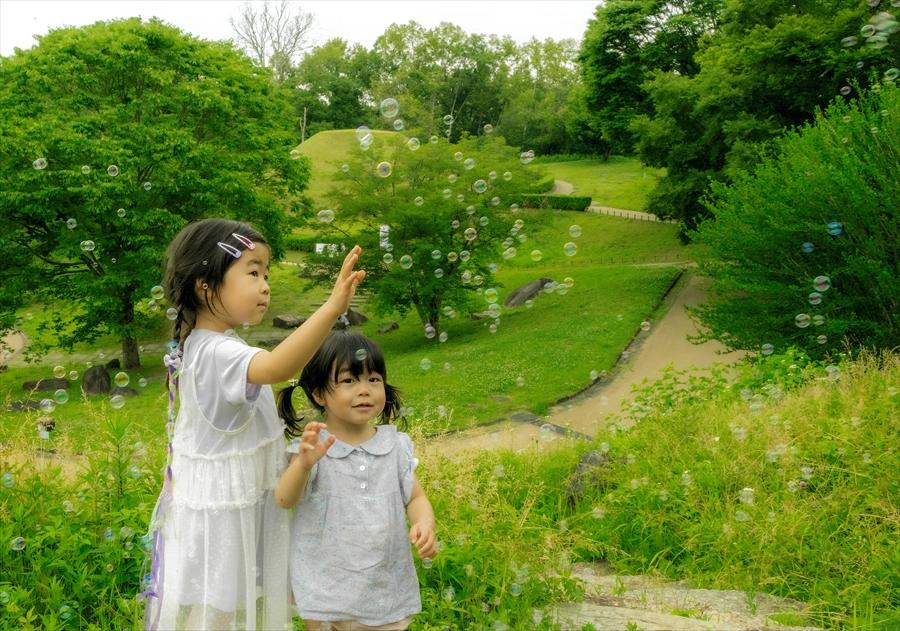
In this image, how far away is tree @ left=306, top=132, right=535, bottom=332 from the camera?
23562 mm

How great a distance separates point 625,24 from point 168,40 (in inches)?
849

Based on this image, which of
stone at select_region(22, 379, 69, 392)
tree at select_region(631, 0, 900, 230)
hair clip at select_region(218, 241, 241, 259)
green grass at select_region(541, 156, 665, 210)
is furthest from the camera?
Result: green grass at select_region(541, 156, 665, 210)

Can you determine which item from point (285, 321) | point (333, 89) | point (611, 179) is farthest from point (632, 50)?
point (333, 89)

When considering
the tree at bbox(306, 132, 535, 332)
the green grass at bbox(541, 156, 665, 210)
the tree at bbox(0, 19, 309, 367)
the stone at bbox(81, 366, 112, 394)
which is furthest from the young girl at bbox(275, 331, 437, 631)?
the green grass at bbox(541, 156, 665, 210)

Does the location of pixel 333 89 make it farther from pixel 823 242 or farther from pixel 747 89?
pixel 823 242

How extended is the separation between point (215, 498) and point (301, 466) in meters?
0.32

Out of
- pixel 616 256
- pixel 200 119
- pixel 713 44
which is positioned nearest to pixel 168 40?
pixel 200 119

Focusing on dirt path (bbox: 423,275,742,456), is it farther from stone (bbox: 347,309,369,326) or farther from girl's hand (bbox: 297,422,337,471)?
stone (bbox: 347,309,369,326)

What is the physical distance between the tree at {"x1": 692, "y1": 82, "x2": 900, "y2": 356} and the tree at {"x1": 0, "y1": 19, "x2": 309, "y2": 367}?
14675 millimetres

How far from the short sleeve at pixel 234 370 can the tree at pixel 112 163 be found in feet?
65.6

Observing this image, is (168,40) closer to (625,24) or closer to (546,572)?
(625,24)

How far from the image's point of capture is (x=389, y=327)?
98.1ft

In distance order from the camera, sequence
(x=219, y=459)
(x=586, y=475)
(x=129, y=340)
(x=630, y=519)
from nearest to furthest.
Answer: (x=219, y=459)
(x=630, y=519)
(x=586, y=475)
(x=129, y=340)

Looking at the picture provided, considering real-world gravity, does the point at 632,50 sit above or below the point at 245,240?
above
